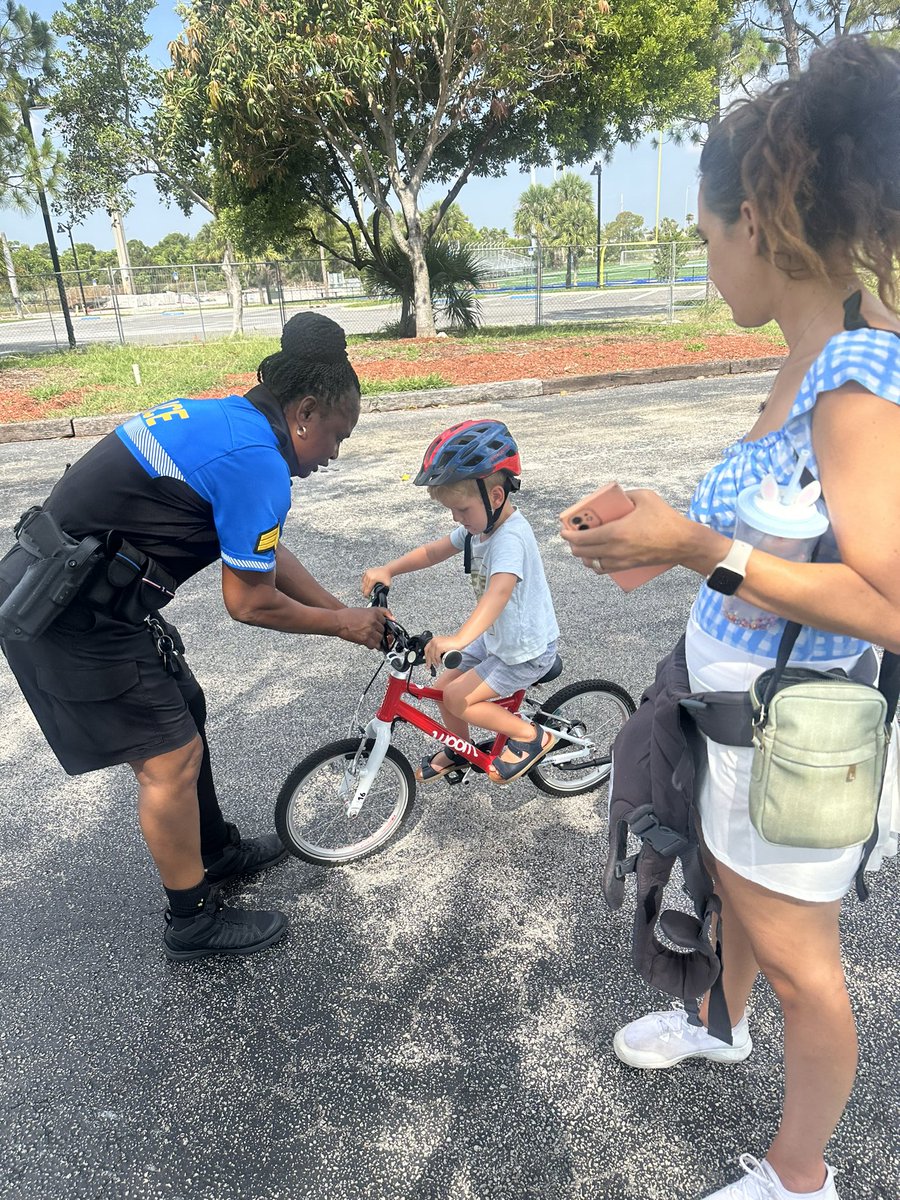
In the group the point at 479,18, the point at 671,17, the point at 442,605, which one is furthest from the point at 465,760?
the point at 671,17

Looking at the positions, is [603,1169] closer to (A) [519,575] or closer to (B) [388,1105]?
(B) [388,1105]

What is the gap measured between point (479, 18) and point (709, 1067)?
60.3 feet

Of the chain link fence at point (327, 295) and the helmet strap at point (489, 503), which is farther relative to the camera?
the chain link fence at point (327, 295)

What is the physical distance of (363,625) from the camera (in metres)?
2.62

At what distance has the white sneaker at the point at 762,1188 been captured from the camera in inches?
64.6

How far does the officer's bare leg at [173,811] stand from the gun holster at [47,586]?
52 cm

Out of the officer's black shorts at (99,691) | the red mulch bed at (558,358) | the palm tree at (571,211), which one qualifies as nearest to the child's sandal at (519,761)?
the officer's black shorts at (99,691)

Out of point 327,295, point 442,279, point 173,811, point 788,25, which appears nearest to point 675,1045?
point 173,811

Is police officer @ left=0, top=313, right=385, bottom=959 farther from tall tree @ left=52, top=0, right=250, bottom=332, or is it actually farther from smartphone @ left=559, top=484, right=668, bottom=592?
tall tree @ left=52, top=0, right=250, bottom=332

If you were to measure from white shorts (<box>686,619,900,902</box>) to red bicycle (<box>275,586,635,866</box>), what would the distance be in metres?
1.18

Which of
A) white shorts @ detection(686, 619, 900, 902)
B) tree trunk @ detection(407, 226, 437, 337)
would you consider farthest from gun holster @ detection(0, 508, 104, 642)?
tree trunk @ detection(407, 226, 437, 337)

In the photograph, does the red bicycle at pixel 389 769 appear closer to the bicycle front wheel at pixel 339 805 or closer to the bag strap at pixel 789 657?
the bicycle front wheel at pixel 339 805

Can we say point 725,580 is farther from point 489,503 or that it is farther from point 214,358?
point 214,358

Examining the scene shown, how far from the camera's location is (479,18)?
50.8 ft
